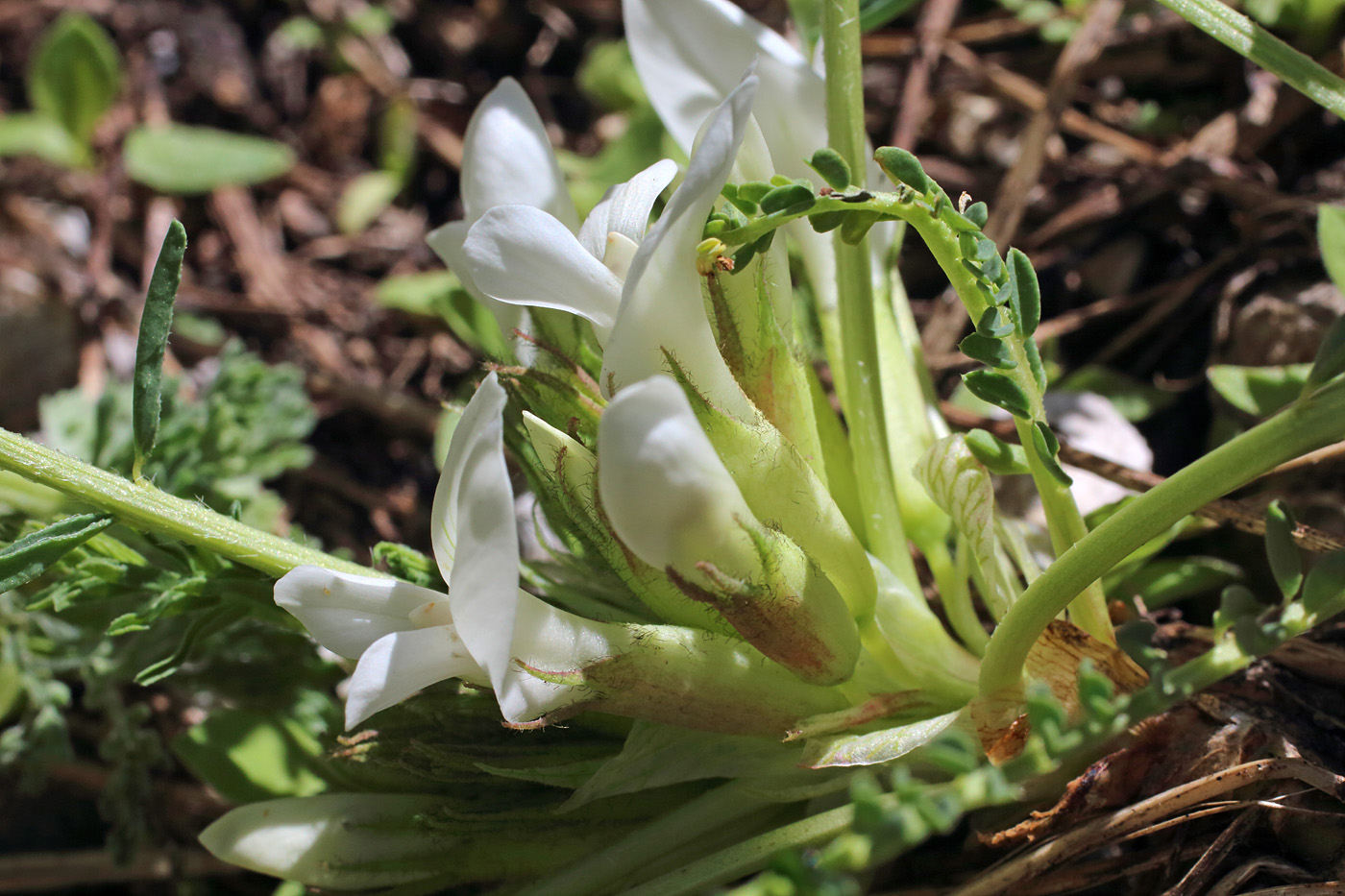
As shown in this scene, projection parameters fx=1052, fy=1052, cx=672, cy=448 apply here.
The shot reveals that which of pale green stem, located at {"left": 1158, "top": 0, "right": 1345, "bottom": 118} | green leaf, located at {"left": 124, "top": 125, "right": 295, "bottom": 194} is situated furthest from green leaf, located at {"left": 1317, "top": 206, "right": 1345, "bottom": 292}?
green leaf, located at {"left": 124, "top": 125, "right": 295, "bottom": 194}

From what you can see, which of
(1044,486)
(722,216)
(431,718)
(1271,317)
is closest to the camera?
(722,216)

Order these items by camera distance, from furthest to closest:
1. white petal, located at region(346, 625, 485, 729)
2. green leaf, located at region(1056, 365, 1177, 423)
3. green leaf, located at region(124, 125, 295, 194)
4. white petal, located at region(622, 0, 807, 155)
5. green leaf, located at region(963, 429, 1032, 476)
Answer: green leaf, located at region(124, 125, 295, 194) < green leaf, located at region(1056, 365, 1177, 423) < white petal, located at region(622, 0, 807, 155) < green leaf, located at region(963, 429, 1032, 476) < white petal, located at region(346, 625, 485, 729)

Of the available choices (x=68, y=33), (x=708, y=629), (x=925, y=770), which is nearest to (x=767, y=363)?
(x=708, y=629)

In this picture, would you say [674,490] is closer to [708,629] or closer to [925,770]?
[708,629]

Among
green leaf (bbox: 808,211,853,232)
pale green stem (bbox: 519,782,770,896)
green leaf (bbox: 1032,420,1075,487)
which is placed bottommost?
pale green stem (bbox: 519,782,770,896)

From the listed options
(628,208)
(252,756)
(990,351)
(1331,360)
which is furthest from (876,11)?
(252,756)

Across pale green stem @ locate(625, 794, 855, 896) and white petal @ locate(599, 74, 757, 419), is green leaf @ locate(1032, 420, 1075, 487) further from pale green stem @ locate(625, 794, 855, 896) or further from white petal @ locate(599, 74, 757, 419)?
pale green stem @ locate(625, 794, 855, 896)
